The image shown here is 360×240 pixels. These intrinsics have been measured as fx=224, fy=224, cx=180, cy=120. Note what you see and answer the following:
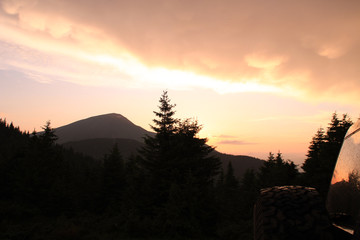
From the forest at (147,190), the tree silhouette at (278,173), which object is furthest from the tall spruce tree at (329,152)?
the tree silhouette at (278,173)

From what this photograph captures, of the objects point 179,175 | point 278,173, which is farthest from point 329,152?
point 179,175

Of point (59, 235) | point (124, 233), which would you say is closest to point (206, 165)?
point (124, 233)

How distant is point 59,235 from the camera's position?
1223cm

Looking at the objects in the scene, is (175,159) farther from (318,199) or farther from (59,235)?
(318,199)

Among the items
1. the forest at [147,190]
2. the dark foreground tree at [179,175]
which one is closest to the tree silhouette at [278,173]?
the forest at [147,190]

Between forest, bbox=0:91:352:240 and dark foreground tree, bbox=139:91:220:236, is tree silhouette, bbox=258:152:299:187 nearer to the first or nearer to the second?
forest, bbox=0:91:352:240

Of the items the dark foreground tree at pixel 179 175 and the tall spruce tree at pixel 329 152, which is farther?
the tall spruce tree at pixel 329 152

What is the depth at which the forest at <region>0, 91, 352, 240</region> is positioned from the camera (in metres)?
15.0

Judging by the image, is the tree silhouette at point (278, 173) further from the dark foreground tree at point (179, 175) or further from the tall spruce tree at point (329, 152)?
the dark foreground tree at point (179, 175)

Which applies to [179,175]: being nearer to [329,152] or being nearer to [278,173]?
[278,173]

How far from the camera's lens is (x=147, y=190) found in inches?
860

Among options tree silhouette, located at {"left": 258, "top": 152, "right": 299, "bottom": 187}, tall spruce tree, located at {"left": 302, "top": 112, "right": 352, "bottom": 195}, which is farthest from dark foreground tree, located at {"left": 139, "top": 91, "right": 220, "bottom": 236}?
tall spruce tree, located at {"left": 302, "top": 112, "right": 352, "bottom": 195}

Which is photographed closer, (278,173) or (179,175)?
(179,175)

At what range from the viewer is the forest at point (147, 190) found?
1496 centimetres
